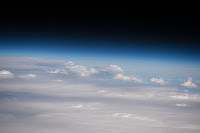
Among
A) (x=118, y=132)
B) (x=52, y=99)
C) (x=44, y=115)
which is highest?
(x=52, y=99)

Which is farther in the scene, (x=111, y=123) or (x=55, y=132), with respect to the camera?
(x=111, y=123)

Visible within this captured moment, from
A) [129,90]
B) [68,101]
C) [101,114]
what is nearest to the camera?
[101,114]

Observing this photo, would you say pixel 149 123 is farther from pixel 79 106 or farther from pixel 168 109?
pixel 79 106

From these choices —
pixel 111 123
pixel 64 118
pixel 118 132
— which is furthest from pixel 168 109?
pixel 64 118

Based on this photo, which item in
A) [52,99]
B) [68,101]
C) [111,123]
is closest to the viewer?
[111,123]

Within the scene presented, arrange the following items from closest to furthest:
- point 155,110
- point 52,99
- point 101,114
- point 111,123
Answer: point 111,123 → point 101,114 → point 155,110 → point 52,99

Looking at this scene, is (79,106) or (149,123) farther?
(79,106)

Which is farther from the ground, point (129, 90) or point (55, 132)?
point (129, 90)

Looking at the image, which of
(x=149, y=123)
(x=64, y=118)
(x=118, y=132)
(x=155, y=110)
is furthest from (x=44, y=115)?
(x=155, y=110)

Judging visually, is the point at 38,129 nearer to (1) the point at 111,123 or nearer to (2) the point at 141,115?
(1) the point at 111,123
